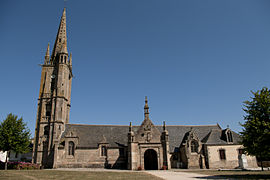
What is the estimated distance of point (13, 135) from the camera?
28.1m

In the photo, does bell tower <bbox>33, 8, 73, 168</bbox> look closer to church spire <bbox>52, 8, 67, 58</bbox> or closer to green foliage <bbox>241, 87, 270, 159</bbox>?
church spire <bbox>52, 8, 67, 58</bbox>

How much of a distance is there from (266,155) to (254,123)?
2823mm

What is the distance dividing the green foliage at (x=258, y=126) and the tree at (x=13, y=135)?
2851cm

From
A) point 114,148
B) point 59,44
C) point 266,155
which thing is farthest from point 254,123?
point 59,44

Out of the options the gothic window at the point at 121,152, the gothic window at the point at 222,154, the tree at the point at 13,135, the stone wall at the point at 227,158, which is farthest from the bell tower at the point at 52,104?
the gothic window at the point at 222,154

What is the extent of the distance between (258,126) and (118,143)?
969 inches

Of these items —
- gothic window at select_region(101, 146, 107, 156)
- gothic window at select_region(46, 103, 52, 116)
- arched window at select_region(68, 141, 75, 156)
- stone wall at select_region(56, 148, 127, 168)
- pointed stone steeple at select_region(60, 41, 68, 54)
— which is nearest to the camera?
stone wall at select_region(56, 148, 127, 168)

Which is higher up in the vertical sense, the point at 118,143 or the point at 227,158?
the point at 118,143

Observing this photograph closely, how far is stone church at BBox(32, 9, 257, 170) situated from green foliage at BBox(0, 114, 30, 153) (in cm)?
616

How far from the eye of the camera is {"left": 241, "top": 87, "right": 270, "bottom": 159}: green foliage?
56.5 feet

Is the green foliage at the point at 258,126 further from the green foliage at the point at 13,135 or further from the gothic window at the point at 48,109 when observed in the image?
the gothic window at the point at 48,109

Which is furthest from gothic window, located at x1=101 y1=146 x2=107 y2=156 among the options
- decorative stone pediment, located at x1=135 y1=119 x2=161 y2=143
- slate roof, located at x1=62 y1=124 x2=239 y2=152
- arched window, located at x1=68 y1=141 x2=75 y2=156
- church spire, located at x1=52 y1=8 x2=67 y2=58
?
church spire, located at x1=52 y1=8 x2=67 y2=58

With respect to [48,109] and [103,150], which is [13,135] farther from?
[103,150]

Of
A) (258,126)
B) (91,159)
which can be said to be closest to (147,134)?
(91,159)
